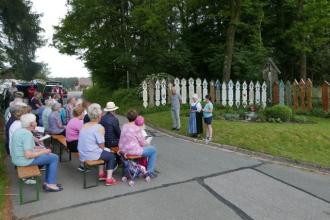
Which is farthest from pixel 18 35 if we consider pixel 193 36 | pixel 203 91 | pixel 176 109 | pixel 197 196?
pixel 197 196

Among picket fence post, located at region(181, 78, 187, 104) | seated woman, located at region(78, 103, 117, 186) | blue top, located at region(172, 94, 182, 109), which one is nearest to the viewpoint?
seated woman, located at region(78, 103, 117, 186)

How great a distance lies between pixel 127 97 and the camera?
27.2m

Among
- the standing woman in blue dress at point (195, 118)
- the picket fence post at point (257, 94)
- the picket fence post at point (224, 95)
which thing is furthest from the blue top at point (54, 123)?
the picket fence post at point (257, 94)

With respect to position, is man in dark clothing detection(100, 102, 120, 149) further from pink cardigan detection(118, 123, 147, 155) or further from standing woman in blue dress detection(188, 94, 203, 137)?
standing woman in blue dress detection(188, 94, 203, 137)

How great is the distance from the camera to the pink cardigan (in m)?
8.85

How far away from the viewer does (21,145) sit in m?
7.76

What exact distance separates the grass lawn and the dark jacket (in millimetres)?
5028

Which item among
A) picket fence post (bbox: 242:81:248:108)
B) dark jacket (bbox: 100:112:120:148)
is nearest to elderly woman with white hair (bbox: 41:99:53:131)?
dark jacket (bbox: 100:112:120:148)

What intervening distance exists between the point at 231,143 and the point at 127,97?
14283 mm

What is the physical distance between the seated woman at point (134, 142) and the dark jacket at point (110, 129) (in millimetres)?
563

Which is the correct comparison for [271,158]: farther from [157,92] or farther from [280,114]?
[157,92]

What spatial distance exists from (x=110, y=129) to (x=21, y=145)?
227 cm

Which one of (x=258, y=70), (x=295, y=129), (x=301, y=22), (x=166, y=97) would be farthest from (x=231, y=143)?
(x=301, y=22)

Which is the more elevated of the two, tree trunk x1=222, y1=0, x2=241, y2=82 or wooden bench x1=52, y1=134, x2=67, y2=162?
tree trunk x1=222, y1=0, x2=241, y2=82
